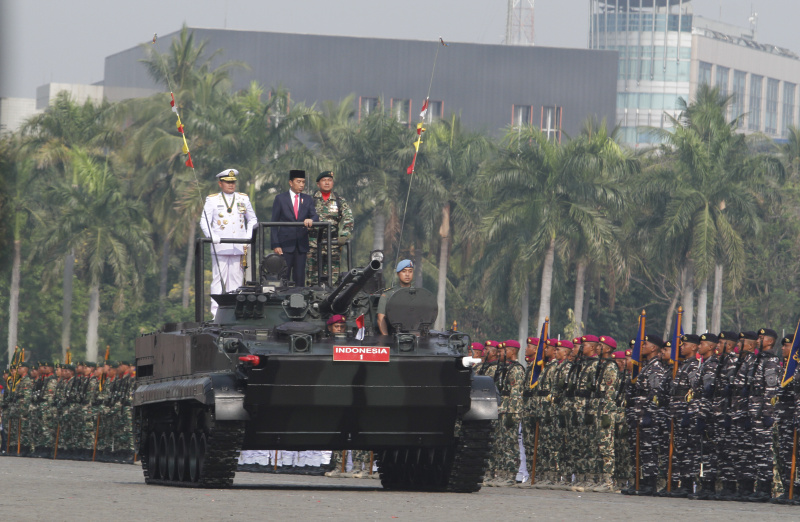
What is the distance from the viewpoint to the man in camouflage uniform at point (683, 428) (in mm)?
15289

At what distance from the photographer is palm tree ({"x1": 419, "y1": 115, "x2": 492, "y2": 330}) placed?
56375 mm

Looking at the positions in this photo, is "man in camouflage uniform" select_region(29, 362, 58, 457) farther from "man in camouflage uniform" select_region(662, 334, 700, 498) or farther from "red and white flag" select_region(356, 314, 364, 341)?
"man in camouflage uniform" select_region(662, 334, 700, 498)

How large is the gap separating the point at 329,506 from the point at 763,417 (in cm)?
509

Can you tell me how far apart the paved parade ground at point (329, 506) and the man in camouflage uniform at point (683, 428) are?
70 centimetres

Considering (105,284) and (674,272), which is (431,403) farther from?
(105,284)

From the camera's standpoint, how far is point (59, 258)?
5500cm

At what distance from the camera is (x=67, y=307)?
5862cm

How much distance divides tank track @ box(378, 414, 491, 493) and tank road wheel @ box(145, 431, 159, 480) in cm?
253

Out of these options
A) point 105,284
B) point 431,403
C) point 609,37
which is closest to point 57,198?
point 105,284

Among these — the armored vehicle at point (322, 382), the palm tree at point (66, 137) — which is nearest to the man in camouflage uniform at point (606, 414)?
the armored vehicle at point (322, 382)

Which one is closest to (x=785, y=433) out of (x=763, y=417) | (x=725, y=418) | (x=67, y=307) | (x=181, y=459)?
(x=763, y=417)

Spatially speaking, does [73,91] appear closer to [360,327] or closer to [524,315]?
[524,315]

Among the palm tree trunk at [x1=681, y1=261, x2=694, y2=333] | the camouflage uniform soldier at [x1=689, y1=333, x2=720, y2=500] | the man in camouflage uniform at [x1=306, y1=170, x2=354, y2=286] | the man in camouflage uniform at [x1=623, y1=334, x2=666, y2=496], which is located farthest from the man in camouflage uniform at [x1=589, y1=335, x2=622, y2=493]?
the palm tree trunk at [x1=681, y1=261, x2=694, y2=333]

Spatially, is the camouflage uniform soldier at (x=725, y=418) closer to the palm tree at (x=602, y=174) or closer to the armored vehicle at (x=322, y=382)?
the armored vehicle at (x=322, y=382)
